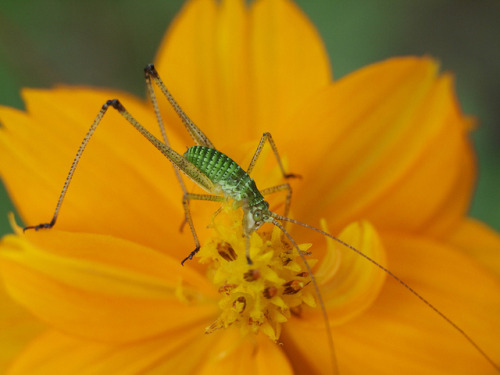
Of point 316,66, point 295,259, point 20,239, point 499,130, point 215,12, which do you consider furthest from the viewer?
point 499,130

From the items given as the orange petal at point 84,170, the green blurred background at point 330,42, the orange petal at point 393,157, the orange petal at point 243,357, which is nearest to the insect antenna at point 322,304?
the orange petal at point 243,357

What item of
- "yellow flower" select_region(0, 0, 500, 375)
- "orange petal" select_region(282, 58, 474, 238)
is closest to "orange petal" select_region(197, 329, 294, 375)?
"yellow flower" select_region(0, 0, 500, 375)

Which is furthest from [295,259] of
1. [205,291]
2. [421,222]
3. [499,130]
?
[499,130]

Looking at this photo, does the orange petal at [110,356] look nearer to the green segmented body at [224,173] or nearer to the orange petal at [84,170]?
the orange petal at [84,170]

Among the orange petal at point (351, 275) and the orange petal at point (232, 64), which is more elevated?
the orange petal at point (232, 64)

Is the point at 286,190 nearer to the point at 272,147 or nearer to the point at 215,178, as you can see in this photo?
the point at 272,147

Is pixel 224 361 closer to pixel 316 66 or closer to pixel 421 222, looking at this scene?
pixel 421 222
